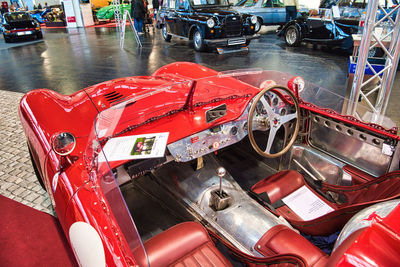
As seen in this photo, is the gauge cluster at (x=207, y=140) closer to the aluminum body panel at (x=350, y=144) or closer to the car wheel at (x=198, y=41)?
the aluminum body panel at (x=350, y=144)

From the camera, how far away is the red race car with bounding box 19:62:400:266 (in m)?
1.46

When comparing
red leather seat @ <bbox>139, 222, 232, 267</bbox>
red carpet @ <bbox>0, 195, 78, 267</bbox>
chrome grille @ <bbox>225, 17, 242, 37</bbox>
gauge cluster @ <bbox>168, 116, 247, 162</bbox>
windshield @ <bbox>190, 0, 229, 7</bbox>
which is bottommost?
red carpet @ <bbox>0, 195, 78, 267</bbox>

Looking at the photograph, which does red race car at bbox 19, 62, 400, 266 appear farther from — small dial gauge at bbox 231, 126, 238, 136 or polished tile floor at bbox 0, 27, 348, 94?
polished tile floor at bbox 0, 27, 348, 94

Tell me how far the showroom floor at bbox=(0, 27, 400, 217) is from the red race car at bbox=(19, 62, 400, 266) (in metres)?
1.09

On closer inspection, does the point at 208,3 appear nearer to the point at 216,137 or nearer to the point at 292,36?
the point at 292,36

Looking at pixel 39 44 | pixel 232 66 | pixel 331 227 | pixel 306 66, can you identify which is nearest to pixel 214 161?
pixel 331 227

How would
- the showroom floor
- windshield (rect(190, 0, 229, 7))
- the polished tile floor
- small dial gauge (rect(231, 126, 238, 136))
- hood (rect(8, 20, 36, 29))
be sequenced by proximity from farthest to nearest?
hood (rect(8, 20, 36, 29)) < windshield (rect(190, 0, 229, 7)) < the polished tile floor < the showroom floor < small dial gauge (rect(231, 126, 238, 136))

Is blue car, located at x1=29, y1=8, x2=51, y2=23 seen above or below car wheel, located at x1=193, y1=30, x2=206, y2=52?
above

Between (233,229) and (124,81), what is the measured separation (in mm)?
1913

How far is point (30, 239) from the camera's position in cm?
234

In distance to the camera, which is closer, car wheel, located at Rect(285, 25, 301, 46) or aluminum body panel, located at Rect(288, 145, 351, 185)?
aluminum body panel, located at Rect(288, 145, 351, 185)

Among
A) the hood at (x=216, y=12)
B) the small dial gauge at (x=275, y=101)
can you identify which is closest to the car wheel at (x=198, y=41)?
the hood at (x=216, y=12)

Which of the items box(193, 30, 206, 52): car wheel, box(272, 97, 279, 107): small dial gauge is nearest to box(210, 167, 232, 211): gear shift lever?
box(272, 97, 279, 107): small dial gauge

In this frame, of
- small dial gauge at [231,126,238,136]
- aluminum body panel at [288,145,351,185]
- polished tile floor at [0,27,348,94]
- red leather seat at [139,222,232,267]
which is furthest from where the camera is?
polished tile floor at [0,27,348,94]
